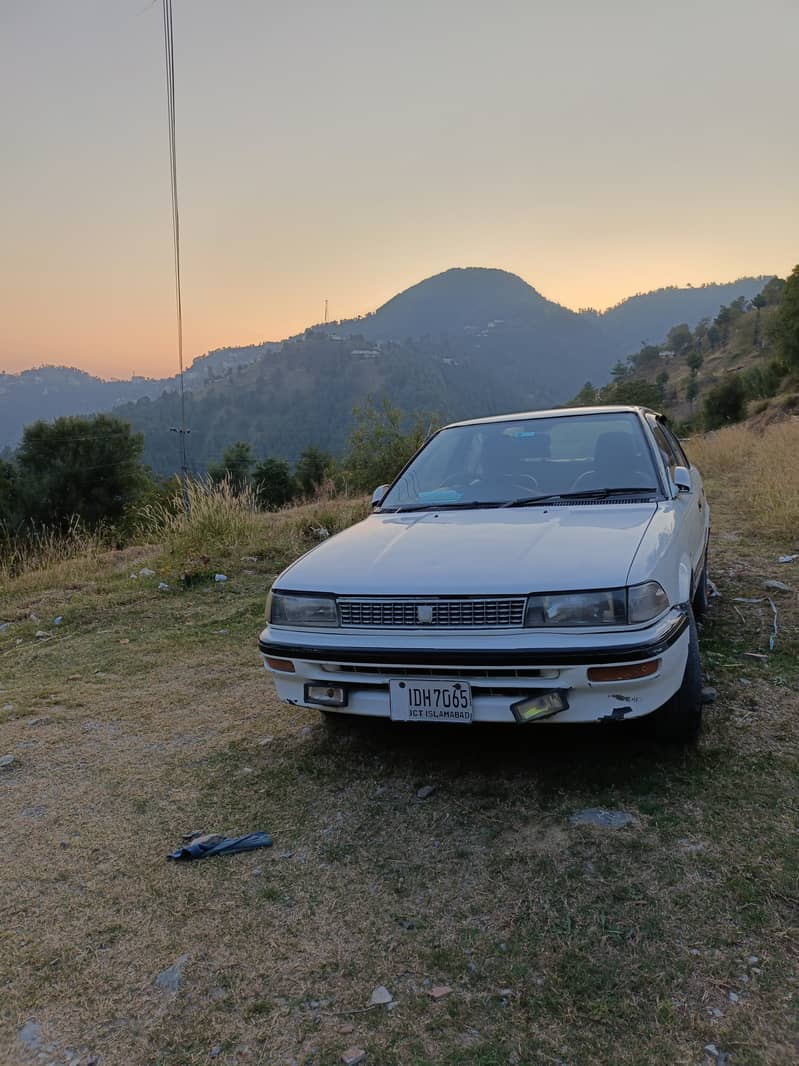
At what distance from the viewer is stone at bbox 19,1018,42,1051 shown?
1.69m

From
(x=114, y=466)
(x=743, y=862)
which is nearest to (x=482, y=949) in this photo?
(x=743, y=862)

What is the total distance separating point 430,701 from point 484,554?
61 centimetres

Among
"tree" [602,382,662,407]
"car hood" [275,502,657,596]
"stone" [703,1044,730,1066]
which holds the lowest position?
"stone" [703,1044,730,1066]

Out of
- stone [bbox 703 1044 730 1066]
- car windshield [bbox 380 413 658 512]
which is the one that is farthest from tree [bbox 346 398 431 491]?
stone [bbox 703 1044 730 1066]

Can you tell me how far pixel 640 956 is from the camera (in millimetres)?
1801

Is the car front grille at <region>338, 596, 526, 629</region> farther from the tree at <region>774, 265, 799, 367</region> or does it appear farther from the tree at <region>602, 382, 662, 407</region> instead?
the tree at <region>602, 382, 662, 407</region>

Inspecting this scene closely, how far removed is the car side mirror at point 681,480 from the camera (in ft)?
11.8

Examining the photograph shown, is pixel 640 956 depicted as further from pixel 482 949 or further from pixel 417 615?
pixel 417 615

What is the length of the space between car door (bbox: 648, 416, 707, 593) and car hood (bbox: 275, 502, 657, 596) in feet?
0.99

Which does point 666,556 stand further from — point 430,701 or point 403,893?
point 403,893

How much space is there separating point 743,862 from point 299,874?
1438mm

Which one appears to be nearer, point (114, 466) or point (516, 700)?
point (516, 700)

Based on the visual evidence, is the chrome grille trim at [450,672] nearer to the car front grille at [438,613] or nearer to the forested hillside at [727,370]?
the car front grille at [438,613]

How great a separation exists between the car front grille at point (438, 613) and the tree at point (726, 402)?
1620 inches
